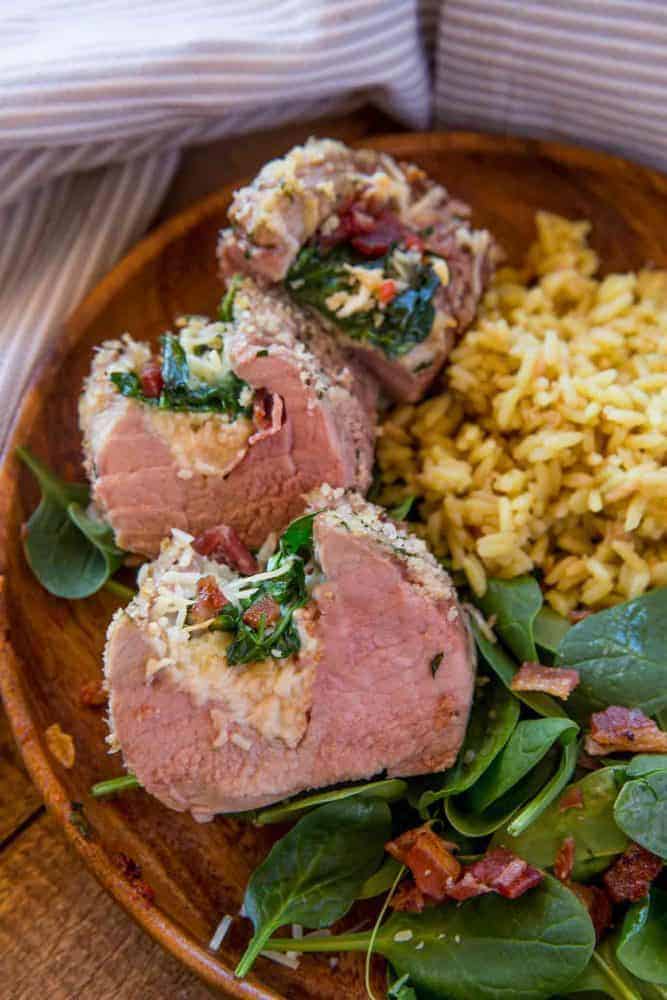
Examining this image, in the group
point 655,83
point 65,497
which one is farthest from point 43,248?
point 655,83

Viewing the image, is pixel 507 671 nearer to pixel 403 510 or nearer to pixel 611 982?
pixel 403 510

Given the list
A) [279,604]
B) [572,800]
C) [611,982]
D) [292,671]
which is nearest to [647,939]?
[611,982]

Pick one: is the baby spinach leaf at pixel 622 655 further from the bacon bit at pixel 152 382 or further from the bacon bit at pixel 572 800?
the bacon bit at pixel 152 382

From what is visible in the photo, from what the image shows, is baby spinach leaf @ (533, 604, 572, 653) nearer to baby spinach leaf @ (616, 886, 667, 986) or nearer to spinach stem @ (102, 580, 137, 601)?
baby spinach leaf @ (616, 886, 667, 986)

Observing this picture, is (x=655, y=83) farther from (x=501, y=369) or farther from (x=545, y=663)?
(x=545, y=663)

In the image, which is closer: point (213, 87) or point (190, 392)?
point (190, 392)
